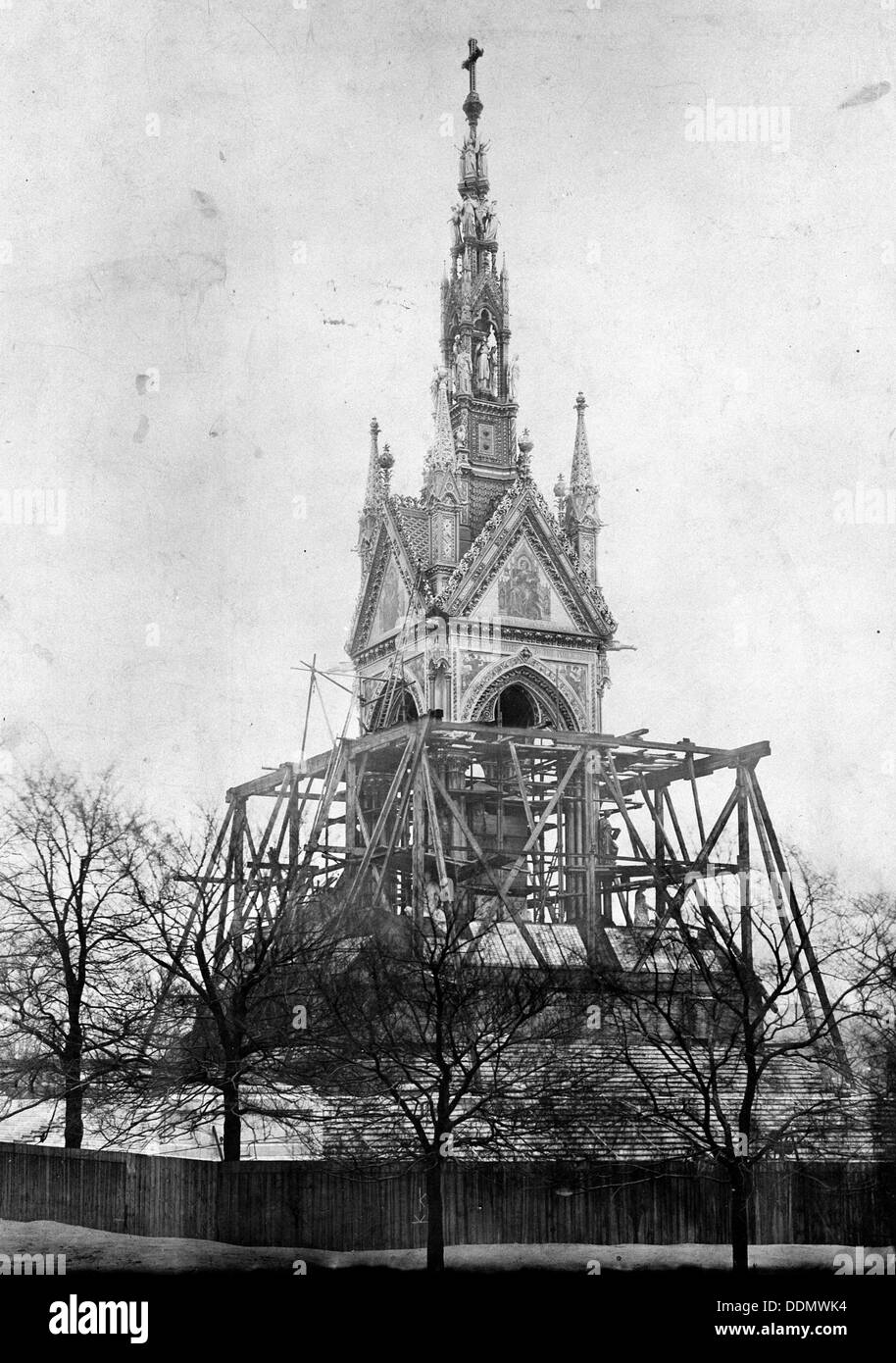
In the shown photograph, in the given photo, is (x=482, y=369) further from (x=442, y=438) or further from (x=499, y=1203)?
(x=499, y=1203)

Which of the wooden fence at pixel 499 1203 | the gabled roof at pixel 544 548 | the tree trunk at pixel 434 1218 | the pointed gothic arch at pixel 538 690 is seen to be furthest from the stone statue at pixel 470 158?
the tree trunk at pixel 434 1218

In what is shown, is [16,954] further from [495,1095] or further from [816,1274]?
[816,1274]

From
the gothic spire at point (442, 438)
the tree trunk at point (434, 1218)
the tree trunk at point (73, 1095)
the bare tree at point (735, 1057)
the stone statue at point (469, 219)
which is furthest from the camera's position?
the stone statue at point (469, 219)

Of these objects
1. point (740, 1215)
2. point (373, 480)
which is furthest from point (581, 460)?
point (740, 1215)

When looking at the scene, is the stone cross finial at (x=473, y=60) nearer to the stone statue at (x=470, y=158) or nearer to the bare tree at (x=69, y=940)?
the stone statue at (x=470, y=158)

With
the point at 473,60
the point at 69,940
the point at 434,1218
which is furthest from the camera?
the point at 69,940
